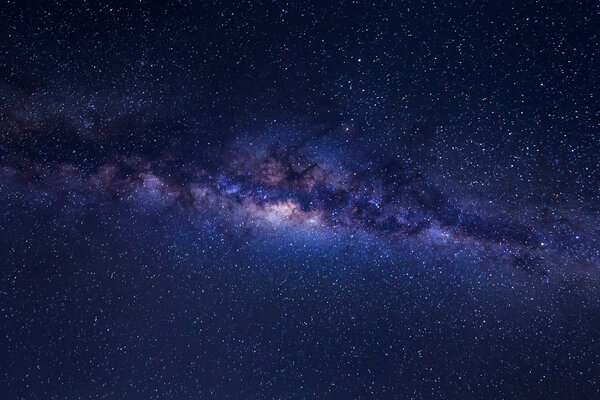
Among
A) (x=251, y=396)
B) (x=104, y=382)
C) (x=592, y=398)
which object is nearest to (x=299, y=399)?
(x=251, y=396)

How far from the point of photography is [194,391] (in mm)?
5188

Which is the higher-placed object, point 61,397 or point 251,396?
point 61,397

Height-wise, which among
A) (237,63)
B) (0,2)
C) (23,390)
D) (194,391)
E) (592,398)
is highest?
(0,2)

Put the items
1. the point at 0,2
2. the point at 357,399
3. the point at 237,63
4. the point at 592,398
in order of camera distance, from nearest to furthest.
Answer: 1. the point at 0,2
2. the point at 237,63
3. the point at 592,398
4. the point at 357,399

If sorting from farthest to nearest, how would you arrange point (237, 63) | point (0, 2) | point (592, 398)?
1. point (592, 398)
2. point (237, 63)
3. point (0, 2)

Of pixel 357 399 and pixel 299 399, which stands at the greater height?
pixel 299 399

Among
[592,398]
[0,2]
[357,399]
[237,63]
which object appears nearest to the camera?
[0,2]

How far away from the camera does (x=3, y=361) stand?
5.18m

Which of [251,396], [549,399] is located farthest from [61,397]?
[549,399]

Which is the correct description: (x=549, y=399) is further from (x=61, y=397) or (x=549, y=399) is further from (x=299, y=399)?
(x=61, y=397)

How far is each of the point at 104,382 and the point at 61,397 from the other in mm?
851

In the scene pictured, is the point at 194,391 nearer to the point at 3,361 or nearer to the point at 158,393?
the point at 158,393

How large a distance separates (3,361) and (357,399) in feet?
19.4

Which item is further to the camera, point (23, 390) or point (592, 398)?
point (23, 390)
